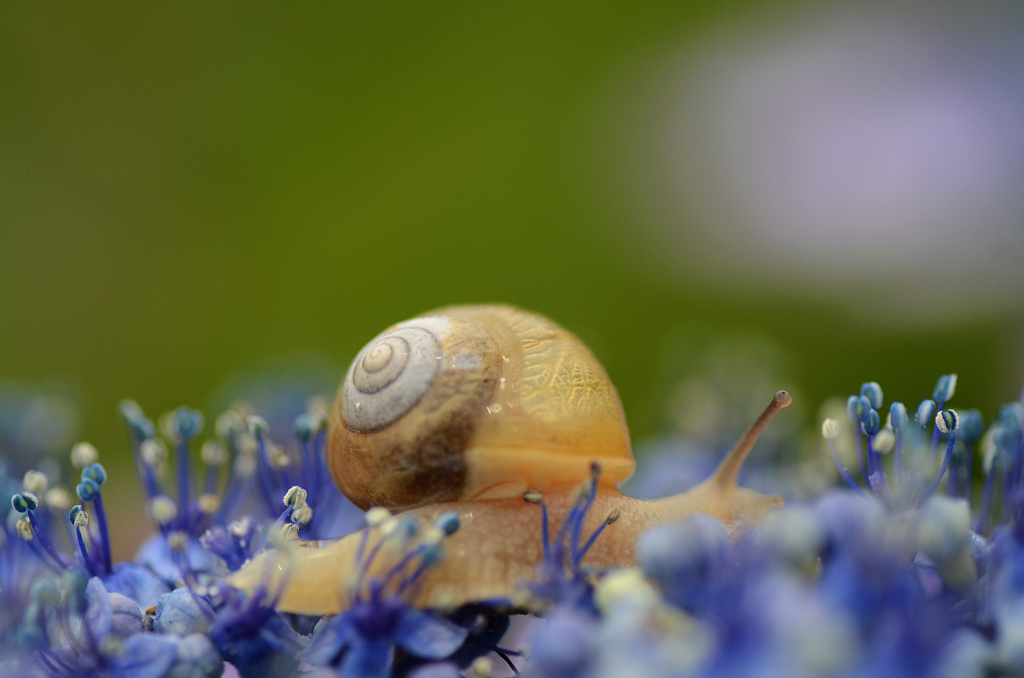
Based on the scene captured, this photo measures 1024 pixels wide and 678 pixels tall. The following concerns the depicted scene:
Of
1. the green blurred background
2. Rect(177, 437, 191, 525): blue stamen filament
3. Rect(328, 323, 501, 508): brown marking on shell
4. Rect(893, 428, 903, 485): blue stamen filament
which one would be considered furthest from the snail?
the green blurred background

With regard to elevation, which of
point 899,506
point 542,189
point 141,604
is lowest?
point 141,604

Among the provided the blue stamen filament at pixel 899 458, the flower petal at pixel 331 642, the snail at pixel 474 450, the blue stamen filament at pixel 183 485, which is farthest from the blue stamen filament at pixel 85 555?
the blue stamen filament at pixel 899 458

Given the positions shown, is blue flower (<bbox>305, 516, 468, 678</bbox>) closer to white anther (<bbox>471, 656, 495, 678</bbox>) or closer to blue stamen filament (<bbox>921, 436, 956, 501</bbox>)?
white anther (<bbox>471, 656, 495, 678</bbox>)

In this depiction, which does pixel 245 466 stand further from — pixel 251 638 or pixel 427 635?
pixel 427 635

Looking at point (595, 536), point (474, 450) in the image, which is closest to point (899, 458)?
point (595, 536)

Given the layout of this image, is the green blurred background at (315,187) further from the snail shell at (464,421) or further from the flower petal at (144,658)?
the flower petal at (144,658)

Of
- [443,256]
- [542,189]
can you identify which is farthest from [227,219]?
[542,189]

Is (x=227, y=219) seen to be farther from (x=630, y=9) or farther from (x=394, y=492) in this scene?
(x=394, y=492)
